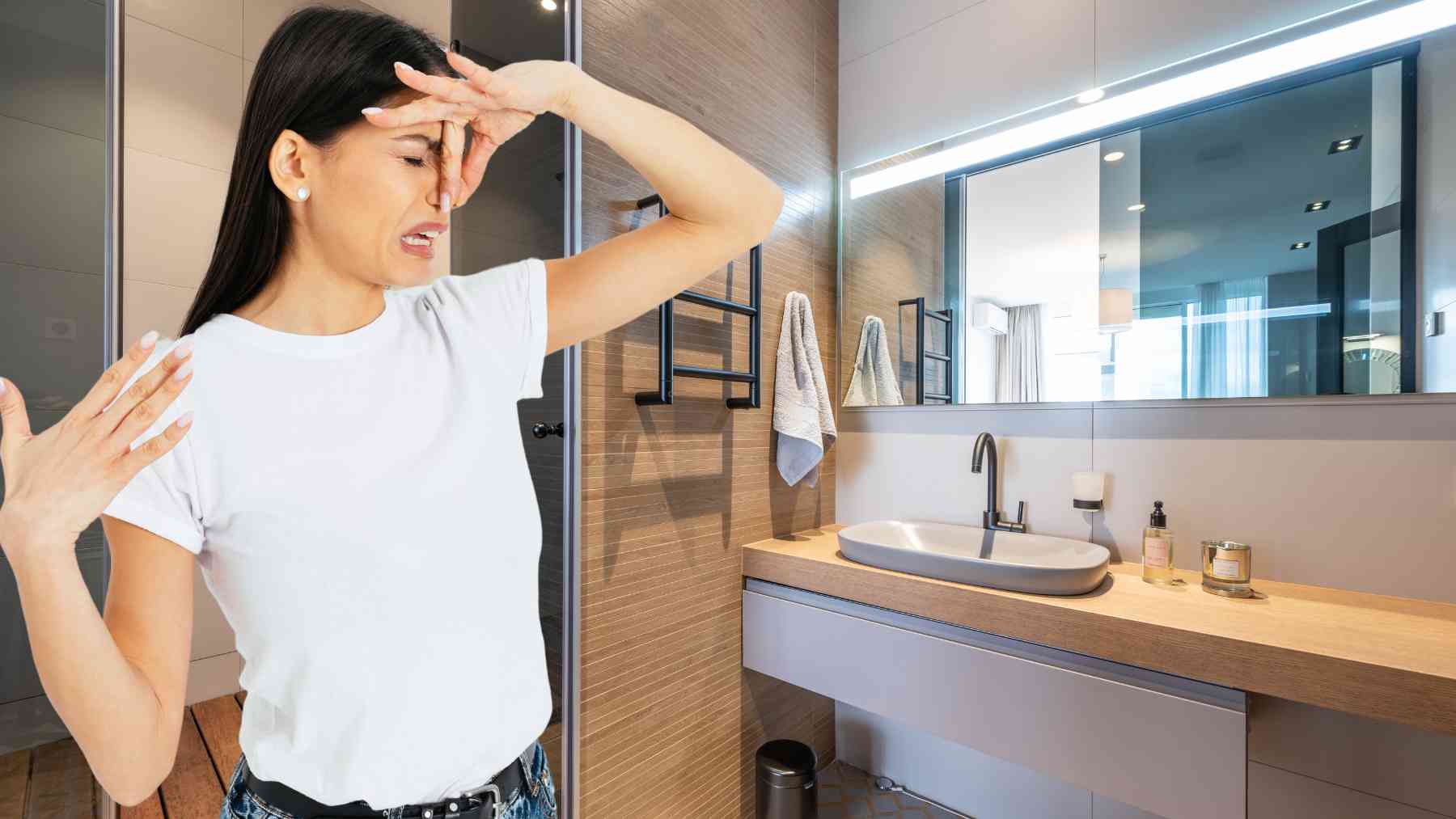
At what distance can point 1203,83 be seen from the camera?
148 centimetres

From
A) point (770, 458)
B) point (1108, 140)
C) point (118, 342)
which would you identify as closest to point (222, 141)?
point (118, 342)

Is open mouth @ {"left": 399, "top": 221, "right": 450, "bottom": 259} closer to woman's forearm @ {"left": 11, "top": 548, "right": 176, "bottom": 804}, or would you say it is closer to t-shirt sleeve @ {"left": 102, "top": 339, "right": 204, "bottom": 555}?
t-shirt sleeve @ {"left": 102, "top": 339, "right": 204, "bottom": 555}

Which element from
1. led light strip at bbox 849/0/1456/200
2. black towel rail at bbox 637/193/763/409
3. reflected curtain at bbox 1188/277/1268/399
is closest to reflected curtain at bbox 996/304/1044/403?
reflected curtain at bbox 1188/277/1268/399

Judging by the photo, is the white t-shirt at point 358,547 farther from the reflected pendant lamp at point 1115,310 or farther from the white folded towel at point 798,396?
the reflected pendant lamp at point 1115,310

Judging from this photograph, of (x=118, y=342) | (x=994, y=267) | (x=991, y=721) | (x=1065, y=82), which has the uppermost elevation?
(x=1065, y=82)

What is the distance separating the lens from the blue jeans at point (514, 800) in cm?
57

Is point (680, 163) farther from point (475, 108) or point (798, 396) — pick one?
point (798, 396)

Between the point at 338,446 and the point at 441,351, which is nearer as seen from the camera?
the point at 338,446

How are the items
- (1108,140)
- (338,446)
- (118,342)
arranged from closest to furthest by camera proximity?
(338,446) → (118,342) → (1108,140)

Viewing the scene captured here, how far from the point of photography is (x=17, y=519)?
396mm

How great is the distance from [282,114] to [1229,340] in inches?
70.0

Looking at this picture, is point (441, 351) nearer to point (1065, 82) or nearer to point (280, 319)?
point (280, 319)

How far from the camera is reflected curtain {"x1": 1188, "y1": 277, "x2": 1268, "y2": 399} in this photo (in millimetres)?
1398

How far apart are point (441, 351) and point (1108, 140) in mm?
1720
